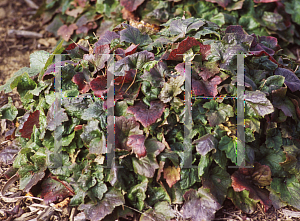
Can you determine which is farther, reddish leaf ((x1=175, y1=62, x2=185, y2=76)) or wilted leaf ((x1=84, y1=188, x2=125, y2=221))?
reddish leaf ((x1=175, y1=62, x2=185, y2=76))

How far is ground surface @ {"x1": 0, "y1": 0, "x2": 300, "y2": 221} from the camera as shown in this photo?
1.96 m

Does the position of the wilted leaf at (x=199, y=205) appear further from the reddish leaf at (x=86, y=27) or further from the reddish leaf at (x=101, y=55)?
the reddish leaf at (x=86, y=27)

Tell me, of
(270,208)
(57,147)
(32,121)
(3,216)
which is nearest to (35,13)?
(32,121)

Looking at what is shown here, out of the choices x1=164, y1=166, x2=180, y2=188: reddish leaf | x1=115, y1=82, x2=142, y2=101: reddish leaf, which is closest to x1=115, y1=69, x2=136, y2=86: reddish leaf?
x1=115, y1=82, x2=142, y2=101: reddish leaf

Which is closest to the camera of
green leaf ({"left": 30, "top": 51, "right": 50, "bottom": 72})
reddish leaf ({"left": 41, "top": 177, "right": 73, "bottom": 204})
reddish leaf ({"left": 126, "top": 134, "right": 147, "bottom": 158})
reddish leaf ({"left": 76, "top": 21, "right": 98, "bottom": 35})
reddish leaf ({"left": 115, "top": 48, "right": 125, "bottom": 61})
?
reddish leaf ({"left": 126, "top": 134, "right": 147, "bottom": 158})

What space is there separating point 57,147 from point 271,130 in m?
1.51

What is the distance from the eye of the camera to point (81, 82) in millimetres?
2057

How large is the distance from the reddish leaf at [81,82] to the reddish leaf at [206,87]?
734mm

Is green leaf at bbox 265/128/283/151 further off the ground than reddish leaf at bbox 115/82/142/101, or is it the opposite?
reddish leaf at bbox 115/82/142/101

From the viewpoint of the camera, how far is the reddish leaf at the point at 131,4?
319 cm

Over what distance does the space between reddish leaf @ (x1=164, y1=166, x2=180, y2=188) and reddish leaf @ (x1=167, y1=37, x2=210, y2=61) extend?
30.2 inches

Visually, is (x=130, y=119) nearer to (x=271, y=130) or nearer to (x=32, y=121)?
(x=32, y=121)

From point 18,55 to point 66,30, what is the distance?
0.65 m

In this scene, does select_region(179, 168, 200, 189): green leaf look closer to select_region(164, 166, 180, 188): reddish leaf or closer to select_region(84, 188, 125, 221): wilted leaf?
select_region(164, 166, 180, 188): reddish leaf
